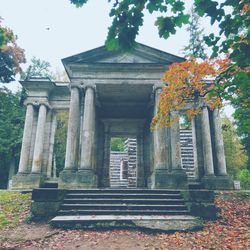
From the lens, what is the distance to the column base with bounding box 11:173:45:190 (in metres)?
14.2

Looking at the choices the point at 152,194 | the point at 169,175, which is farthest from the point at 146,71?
the point at 152,194

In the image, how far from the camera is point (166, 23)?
3.87 meters

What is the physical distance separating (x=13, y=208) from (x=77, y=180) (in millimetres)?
2783

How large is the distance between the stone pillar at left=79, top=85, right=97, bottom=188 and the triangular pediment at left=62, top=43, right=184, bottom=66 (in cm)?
149

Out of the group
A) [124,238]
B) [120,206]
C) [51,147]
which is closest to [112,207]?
[120,206]

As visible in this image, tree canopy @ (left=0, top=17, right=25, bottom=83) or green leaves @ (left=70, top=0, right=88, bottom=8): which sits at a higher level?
tree canopy @ (left=0, top=17, right=25, bottom=83)

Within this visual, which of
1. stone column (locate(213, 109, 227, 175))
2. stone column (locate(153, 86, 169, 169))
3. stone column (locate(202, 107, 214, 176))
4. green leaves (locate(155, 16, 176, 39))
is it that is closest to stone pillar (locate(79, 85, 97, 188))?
stone column (locate(153, 86, 169, 169))

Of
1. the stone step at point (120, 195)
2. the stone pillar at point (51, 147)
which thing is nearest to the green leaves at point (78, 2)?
the stone step at point (120, 195)

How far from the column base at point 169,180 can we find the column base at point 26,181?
24.3 feet

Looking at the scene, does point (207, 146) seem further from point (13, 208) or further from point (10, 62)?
point (10, 62)

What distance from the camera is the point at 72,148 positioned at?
1155 centimetres

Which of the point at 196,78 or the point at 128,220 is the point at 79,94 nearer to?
the point at 196,78

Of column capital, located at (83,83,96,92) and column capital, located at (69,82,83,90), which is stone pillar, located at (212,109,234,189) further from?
column capital, located at (69,82,83,90)

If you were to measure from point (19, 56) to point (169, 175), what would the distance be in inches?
798
